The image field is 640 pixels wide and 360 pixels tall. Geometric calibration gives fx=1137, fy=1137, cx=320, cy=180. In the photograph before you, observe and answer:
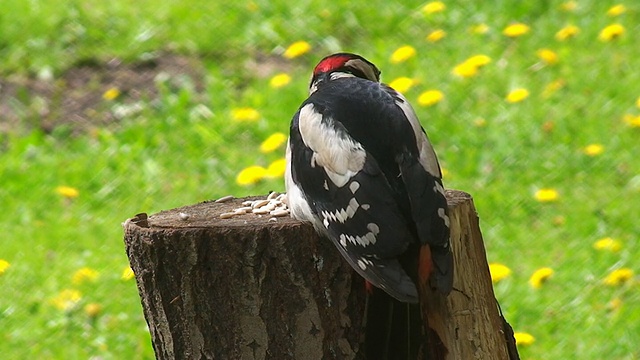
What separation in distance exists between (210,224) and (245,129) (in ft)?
12.2

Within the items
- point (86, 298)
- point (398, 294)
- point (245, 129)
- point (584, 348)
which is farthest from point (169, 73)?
point (398, 294)

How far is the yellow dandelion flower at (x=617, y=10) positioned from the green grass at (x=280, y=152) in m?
0.06

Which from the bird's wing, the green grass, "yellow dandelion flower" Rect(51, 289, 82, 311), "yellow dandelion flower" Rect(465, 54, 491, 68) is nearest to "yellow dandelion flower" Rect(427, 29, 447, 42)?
the green grass

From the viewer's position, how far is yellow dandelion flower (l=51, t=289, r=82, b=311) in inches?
215

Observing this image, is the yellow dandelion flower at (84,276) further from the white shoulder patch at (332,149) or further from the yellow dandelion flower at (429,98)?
the white shoulder patch at (332,149)

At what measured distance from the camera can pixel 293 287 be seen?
3238 mm

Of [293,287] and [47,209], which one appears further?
[47,209]

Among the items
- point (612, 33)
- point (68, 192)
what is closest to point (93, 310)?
point (68, 192)

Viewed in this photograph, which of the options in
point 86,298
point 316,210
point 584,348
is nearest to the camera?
point 316,210

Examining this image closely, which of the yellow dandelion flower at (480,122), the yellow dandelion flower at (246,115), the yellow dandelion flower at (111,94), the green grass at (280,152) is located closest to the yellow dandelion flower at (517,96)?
the green grass at (280,152)

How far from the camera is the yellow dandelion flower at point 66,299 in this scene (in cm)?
546

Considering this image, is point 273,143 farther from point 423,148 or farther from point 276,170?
point 423,148

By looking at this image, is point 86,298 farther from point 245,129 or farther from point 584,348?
point 584,348

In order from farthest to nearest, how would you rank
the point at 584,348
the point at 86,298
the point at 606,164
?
the point at 606,164
the point at 86,298
the point at 584,348
